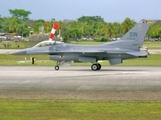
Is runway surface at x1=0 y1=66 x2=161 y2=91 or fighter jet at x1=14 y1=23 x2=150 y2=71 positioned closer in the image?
runway surface at x1=0 y1=66 x2=161 y2=91

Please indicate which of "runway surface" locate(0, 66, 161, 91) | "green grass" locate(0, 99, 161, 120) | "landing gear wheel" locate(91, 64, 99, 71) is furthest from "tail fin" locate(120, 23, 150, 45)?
"green grass" locate(0, 99, 161, 120)

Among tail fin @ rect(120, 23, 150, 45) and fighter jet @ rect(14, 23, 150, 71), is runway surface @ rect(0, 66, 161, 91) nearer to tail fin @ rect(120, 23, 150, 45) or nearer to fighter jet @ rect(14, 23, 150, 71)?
fighter jet @ rect(14, 23, 150, 71)

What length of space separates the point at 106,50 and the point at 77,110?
1822 centimetres

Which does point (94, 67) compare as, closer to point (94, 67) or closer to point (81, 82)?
point (94, 67)

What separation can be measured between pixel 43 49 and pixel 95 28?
158 metres

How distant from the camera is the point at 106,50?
34.8 m

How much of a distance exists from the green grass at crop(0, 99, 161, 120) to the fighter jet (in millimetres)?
15922

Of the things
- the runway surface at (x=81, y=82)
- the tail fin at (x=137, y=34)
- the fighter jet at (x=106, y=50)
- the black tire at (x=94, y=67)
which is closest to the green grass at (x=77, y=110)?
the runway surface at (x=81, y=82)

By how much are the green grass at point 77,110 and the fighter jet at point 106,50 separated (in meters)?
15.9

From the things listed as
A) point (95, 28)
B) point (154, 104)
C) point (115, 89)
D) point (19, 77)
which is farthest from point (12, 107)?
point (95, 28)

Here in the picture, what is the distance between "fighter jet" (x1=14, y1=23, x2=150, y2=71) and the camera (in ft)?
113

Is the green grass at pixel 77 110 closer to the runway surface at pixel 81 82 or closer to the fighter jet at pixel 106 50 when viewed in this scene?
the runway surface at pixel 81 82

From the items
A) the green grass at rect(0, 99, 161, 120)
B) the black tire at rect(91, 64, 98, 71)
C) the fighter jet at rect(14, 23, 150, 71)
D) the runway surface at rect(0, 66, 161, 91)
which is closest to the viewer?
the green grass at rect(0, 99, 161, 120)

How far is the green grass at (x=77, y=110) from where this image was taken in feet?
51.0
